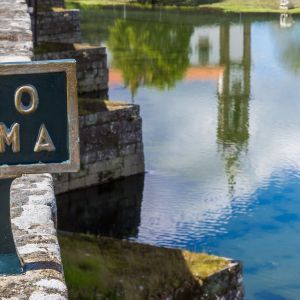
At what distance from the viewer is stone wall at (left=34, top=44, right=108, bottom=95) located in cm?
2522

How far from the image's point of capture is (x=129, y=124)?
55.1 feet

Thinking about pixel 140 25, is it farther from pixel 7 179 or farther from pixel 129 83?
pixel 7 179

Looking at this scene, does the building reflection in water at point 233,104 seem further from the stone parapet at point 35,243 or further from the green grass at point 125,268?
the stone parapet at point 35,243

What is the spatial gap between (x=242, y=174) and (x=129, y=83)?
10526 mm

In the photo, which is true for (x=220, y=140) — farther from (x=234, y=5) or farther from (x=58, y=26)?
(x=234, y=5)

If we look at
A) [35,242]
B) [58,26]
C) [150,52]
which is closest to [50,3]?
[58,26]

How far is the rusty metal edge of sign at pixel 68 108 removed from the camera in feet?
11.6

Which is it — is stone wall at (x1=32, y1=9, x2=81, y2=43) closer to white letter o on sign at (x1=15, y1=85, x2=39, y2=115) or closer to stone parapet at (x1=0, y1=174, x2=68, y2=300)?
stone parapet at (x1=0, y1=174, x2=68, y2=300)

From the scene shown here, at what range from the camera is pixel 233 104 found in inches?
915

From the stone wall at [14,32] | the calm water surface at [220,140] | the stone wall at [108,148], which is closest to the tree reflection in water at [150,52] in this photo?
the calm water surface at [220,140]

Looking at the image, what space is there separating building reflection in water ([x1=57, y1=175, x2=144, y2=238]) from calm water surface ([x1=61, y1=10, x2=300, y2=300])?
Result: 8 cm

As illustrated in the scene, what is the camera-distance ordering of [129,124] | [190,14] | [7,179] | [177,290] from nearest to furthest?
[7,179]
[177,290]
[129,124]
[190,14]

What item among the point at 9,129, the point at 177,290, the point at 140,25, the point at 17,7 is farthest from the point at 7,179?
the point at 140,25

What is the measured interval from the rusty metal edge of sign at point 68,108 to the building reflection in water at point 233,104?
40.2ft
